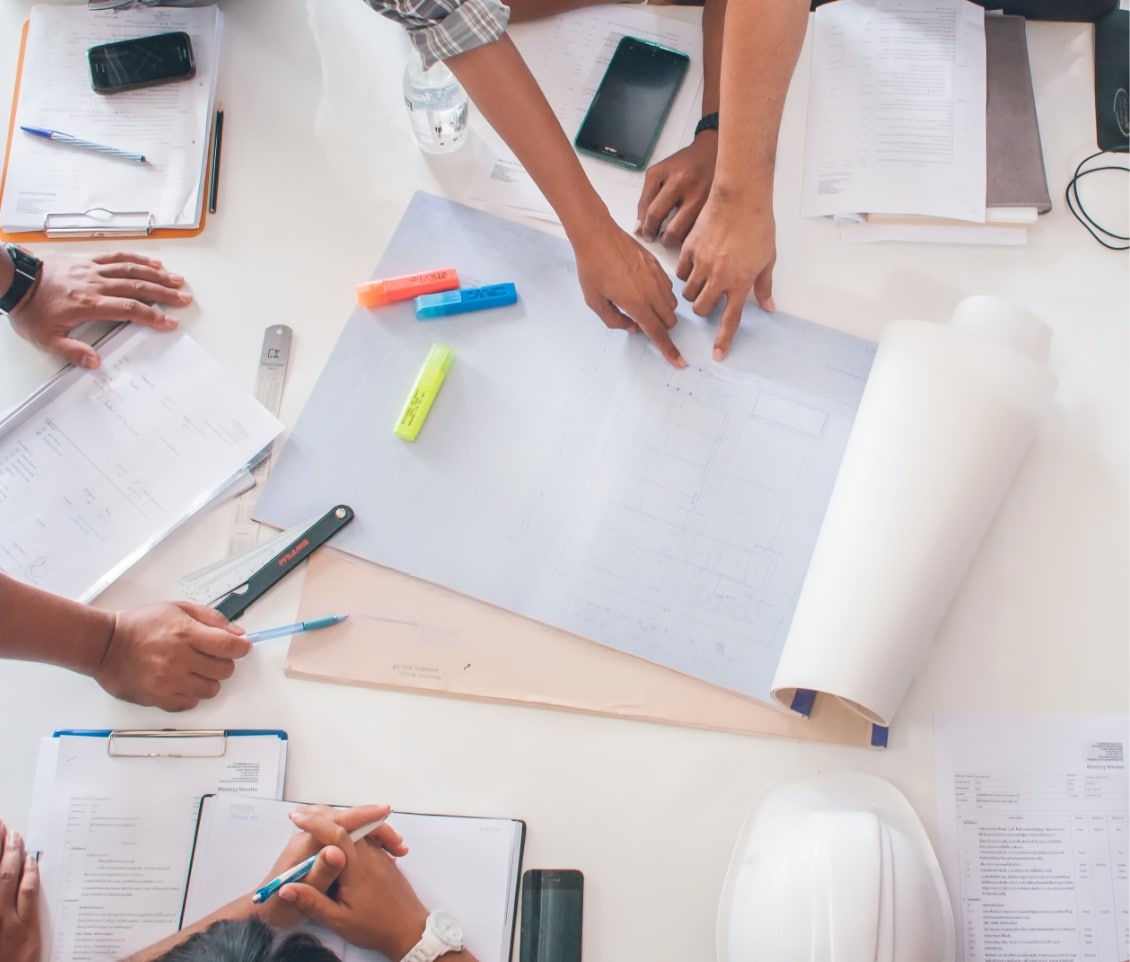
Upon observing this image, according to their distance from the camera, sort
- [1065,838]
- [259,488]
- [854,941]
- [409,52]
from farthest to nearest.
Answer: [409,52] < [259,488] < [1065,838] < [854,941]

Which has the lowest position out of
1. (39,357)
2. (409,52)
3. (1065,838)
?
(1065,838)

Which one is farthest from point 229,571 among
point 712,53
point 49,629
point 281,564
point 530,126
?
point 712,53

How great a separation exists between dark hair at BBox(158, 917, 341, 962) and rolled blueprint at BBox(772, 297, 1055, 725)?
0.43m

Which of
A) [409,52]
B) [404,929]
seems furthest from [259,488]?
[409,52]

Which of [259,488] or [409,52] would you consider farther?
[409,52]

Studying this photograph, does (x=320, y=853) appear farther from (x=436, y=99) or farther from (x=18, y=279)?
(x=436, y=99)

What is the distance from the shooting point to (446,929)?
79 centimetres

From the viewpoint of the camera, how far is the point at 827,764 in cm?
84

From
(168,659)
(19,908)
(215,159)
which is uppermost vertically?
(215,159)

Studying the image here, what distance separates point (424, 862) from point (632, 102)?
2.72 ft

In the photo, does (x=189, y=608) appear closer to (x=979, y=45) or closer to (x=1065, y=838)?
(x=1065, y=838)

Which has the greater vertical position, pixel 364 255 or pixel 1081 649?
pixel 364 255

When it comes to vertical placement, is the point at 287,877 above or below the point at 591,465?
below

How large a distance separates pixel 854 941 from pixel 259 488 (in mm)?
679
